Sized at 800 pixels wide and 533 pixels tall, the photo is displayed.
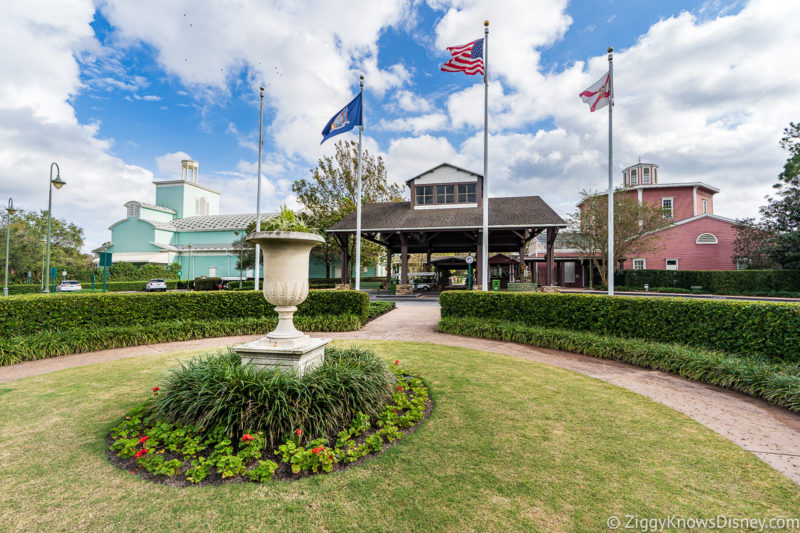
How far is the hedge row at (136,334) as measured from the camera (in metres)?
6.95

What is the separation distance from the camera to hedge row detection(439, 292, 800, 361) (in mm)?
5688

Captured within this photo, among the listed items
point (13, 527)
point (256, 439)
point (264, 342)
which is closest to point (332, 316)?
point (264, 342)

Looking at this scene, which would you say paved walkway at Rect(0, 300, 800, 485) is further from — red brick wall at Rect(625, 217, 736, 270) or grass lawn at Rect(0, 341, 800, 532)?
red brick wall at Rect(625, 217, 736, 270)

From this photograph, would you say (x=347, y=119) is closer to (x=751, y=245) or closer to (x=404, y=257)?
(x=404, y=257)

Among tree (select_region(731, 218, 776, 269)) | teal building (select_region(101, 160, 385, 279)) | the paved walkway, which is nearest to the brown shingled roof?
the paved walkway

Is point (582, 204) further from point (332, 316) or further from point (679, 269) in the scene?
point (332, 316)

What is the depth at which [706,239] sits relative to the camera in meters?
25.9

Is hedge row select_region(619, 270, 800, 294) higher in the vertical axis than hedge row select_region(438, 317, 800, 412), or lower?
higher

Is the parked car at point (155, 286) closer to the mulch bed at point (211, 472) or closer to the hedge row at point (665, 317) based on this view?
the hedge row at point (665, 317)

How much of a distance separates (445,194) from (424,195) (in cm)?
146

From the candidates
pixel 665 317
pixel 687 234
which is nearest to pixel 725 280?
pixel 687 234

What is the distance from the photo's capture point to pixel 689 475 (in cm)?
289

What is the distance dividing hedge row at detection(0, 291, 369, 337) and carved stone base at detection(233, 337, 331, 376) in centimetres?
623

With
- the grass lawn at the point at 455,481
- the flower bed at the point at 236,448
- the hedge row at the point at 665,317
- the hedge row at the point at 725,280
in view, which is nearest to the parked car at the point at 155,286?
the grass lawn at the point at 455,481
